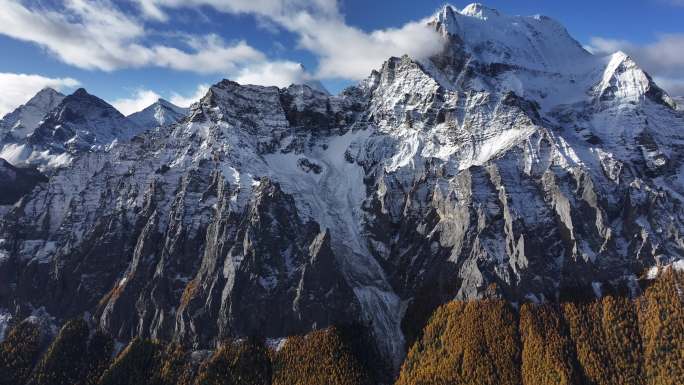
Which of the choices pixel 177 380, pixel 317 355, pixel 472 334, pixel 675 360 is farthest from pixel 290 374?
pixel 675 360

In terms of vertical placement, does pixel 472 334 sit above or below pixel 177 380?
above

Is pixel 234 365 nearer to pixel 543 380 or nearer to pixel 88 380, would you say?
pixel 88 380

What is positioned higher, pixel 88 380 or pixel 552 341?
pixel 552 341

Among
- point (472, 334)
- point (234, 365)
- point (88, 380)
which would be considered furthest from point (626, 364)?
point (88, 380)

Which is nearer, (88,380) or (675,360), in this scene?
(675,360)

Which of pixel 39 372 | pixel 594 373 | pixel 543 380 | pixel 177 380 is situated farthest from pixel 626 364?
pixel 39 372

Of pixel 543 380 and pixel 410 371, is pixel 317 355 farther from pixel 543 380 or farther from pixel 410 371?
pixel 543 380

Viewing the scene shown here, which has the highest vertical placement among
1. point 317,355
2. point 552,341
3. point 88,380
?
point 552,341

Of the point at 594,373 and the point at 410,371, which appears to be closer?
the point at 594,373

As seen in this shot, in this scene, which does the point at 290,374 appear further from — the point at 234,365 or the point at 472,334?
the point at 472,334
